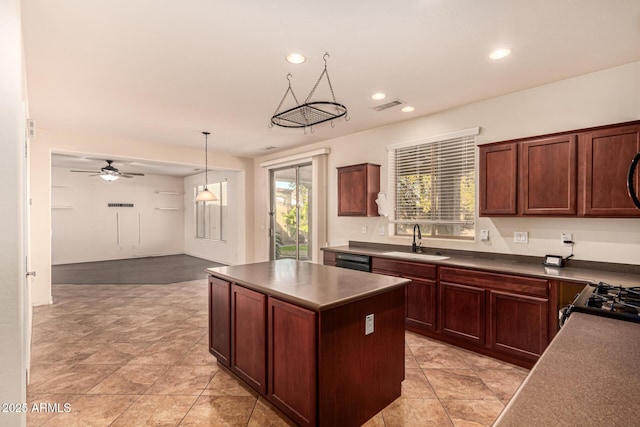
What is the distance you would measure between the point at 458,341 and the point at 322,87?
308 centimetres

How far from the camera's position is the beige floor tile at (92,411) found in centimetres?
219

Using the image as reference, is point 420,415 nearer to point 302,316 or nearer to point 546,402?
point 302,316

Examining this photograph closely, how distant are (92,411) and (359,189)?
3.86 meters

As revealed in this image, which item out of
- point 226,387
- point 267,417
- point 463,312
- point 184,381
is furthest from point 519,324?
point 184,381

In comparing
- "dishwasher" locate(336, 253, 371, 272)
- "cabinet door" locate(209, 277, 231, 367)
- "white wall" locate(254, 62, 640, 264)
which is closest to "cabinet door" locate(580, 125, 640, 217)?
"white wall" locate(254, 62, 640, 264)

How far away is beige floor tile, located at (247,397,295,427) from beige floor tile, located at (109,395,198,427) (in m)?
0.51

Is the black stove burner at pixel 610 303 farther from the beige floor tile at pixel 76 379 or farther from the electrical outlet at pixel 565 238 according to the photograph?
the beige floor tile at pixel 76 379

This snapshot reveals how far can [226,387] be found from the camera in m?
2.62

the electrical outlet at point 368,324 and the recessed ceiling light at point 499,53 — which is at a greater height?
the recessed ceiling light at point 499,53

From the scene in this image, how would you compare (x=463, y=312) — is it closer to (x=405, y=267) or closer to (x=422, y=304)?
(x=422, y=304)

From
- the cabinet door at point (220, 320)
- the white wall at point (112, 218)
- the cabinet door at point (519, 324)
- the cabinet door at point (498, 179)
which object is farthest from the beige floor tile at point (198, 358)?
the white wall at point (112, 218)

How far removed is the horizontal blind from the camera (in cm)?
390

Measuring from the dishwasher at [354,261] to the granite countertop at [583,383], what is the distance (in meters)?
3.02

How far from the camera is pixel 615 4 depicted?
79.4 inches
